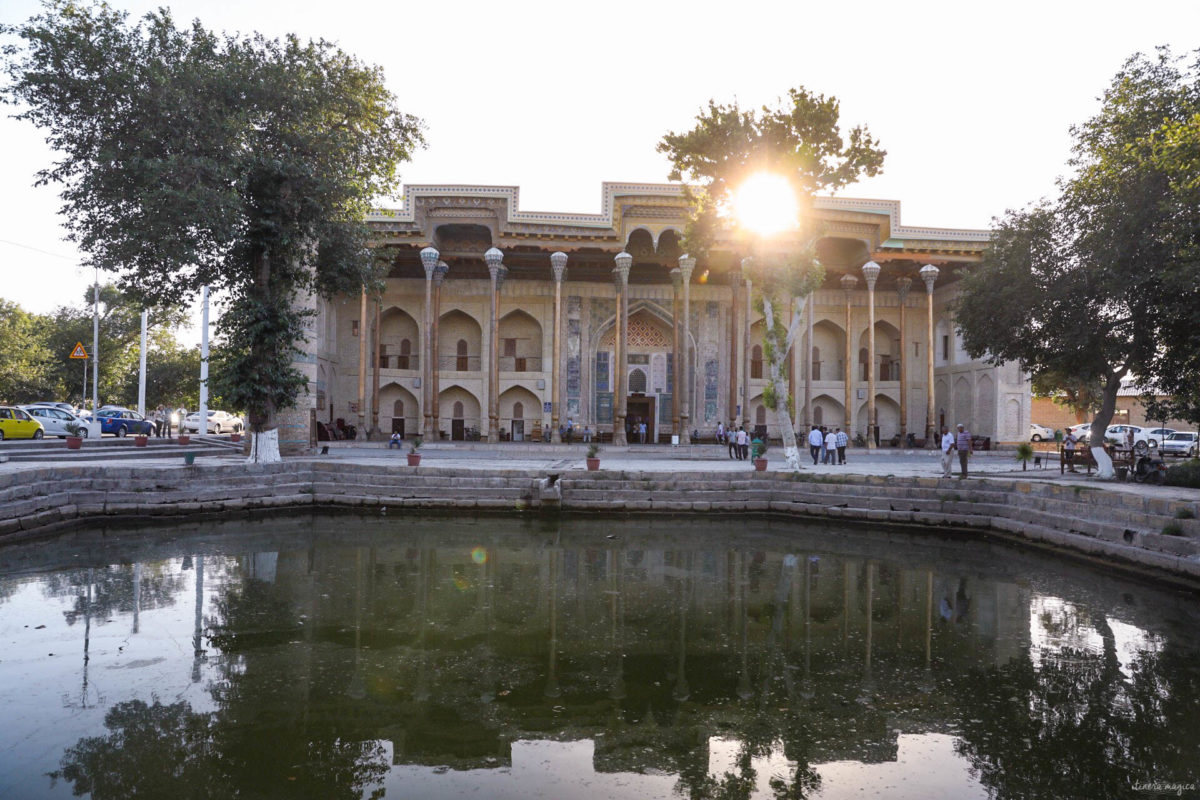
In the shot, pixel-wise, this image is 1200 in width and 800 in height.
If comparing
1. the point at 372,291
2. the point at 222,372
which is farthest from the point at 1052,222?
the point at 222,372

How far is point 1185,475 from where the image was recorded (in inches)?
478

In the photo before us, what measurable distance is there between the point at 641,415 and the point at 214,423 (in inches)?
742

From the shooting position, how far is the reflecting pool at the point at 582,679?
354 cm

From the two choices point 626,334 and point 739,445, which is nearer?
point 739,445

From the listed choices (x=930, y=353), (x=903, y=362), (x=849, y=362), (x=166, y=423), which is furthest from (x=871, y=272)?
(x=166, y=423)

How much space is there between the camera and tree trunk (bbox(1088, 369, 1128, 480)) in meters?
13.6

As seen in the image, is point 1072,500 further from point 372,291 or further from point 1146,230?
point 372,291

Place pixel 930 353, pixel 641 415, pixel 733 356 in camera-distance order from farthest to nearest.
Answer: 1. pixel 641 415
2. pixel 733 356
3. pixel 930 353

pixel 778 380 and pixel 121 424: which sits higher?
pixel 778 380

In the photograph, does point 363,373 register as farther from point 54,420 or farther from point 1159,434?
point 1159,434

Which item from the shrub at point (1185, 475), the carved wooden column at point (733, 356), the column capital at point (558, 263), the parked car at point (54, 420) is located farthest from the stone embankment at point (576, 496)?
the column capital at point (558, 263)

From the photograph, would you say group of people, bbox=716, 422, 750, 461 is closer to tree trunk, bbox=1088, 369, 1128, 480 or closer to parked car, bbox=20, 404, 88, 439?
tree trunk, bbox=1088, 369, 1128, 480

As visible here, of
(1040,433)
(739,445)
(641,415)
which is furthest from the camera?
(1040,433)

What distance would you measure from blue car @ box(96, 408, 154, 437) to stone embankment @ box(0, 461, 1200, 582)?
15.2m
